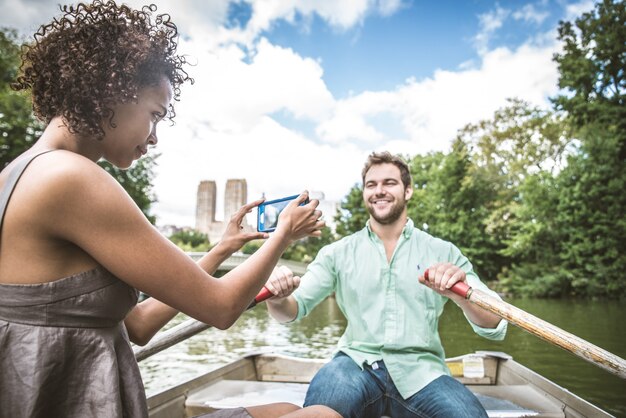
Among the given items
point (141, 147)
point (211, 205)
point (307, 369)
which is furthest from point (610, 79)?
point (211, 205)

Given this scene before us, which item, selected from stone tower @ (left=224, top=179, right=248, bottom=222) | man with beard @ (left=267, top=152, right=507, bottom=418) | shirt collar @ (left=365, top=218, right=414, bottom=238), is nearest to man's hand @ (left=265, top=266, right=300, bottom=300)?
man with beard @ (left=267, top=152, right=507, bottom=418)

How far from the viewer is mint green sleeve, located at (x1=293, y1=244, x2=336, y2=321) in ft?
9.04

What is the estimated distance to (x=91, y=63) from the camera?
115cm

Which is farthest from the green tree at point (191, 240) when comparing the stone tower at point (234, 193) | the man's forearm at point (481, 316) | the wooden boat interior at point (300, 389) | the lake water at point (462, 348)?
the man's forearm at point (481, 316)

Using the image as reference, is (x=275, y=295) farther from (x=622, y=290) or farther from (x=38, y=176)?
(x=622, y=290)

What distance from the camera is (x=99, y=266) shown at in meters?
1.02

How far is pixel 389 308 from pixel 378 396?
0.48 meters

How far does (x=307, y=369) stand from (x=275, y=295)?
6.43 feet

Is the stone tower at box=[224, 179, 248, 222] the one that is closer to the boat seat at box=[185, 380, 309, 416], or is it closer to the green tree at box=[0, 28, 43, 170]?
the green tree at box=[0, 28, 43, 170]

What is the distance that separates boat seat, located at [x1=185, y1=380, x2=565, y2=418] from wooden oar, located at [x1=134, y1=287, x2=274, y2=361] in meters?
0.53

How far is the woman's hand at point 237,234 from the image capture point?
5.51 ft

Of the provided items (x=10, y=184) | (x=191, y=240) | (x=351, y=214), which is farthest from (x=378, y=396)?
(x=191, y=240)

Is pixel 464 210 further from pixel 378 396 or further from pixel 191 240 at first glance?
pixel 191 240

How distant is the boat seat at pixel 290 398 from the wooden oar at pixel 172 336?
53 cm
